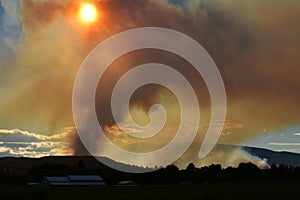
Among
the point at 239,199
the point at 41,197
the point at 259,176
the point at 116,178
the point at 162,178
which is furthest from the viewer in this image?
the point at 116,178

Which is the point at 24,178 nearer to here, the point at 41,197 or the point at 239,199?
the point at 41,197

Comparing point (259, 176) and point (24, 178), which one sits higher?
point (24, 178)

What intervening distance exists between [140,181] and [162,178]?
6.36m

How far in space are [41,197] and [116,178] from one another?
12117 cm

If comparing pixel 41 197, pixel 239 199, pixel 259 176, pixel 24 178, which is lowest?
pixel 239 199

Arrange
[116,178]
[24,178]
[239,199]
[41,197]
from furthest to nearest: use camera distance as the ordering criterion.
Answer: [116,178], [24,178], [41,197], [239,199]

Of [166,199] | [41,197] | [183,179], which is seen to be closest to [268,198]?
[166,199]

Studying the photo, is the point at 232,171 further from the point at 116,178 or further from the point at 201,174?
the point at 116,178

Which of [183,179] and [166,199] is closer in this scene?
[166,199]

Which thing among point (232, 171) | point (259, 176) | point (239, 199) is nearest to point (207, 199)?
point (239, 199)

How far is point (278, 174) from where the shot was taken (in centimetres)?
14962

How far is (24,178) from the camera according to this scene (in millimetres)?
180375

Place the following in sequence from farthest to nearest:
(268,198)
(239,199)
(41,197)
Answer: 1. (41,197)
2. (268,198)
3. (239,199)

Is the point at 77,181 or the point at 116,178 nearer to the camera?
the point at 77,181
